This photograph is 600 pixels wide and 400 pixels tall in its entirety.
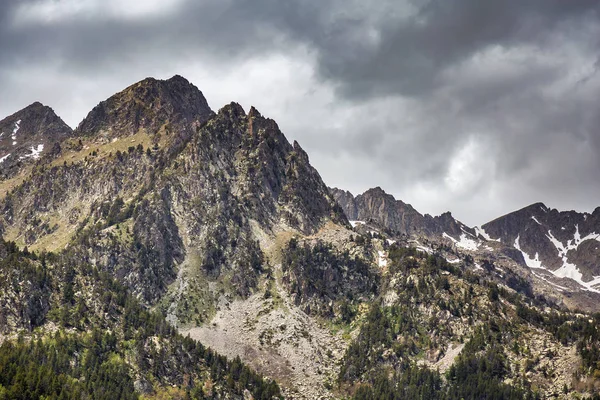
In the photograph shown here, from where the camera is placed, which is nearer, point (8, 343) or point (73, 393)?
point (73, 393)

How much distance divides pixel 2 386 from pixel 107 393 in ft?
158

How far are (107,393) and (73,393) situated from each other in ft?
86.4

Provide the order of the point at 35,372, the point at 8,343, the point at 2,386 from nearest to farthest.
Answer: the point at 2,386 → the point at 35,372 → the point at 8,343

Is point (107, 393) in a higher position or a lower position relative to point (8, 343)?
lower

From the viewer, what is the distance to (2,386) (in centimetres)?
15600

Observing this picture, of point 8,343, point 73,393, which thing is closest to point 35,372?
point 73,393

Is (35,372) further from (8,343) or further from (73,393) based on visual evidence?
(8,343)

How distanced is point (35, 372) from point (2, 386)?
702 inches

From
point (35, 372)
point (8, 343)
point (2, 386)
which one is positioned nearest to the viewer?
point (2, 386)

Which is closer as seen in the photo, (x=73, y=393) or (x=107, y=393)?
(x=73, y=393)

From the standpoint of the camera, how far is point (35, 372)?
17375 centimetres

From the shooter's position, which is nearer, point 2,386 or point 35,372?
point 2,386

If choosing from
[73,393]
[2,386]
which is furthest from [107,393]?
[2,386]

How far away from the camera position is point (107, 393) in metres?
199
